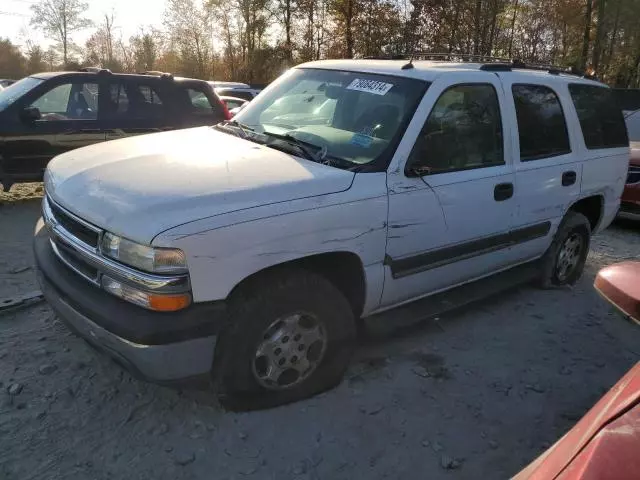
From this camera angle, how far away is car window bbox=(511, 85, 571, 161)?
13.5 ft

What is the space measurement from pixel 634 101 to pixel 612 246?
666cm

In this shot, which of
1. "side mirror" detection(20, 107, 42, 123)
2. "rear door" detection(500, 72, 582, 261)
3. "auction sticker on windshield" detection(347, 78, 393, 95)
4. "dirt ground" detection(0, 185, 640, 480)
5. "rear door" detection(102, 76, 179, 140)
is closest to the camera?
"dirt ground" detection(0, 185, 640, 480)

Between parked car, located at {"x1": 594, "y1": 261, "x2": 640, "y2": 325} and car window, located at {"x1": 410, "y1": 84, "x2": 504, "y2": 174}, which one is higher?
→ car window, located at {"x1": 410, "y1": 84, "x2": 504, "y2": 174}

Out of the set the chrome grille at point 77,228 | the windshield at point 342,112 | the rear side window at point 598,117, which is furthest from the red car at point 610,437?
the rear side window at point 598,117

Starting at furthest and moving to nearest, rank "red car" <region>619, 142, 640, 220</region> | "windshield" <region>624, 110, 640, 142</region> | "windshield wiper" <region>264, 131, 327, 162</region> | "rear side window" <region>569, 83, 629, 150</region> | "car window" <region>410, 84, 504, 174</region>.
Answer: "windshield" <region>624, 110, 640, 142</region> → "red car" <region>619, 142, 640, 220</region> → "rear side window" <region>569, 83, 629, 150</region> → "car window" <region>410, 84, 504, 174</region> → "windshield wiper" <region>264, 131, 327, 162</region>

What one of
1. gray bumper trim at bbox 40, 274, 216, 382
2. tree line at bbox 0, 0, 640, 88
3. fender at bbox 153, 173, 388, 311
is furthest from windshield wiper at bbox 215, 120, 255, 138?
tree line at bbox 0, 0, 640, 88

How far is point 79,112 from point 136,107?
76 centimetres

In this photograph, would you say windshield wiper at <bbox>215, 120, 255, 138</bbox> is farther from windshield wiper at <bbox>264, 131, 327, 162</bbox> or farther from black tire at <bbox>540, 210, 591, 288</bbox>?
black tire at <bbox>540, 210, 591, 288</bbox>

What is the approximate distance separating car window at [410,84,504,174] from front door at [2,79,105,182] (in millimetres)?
5395

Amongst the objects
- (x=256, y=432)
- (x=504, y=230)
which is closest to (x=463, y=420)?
(x=256, y=432)

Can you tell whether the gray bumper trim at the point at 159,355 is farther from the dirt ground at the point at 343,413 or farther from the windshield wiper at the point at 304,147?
the windshield wiper at the point at 304,147

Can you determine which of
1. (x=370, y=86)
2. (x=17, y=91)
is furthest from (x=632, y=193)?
(x=17, y=91)

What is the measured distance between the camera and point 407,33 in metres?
24.6

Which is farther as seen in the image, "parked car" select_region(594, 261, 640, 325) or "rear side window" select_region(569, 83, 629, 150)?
"rear side window" select_region(569, 83, 629, 150)
